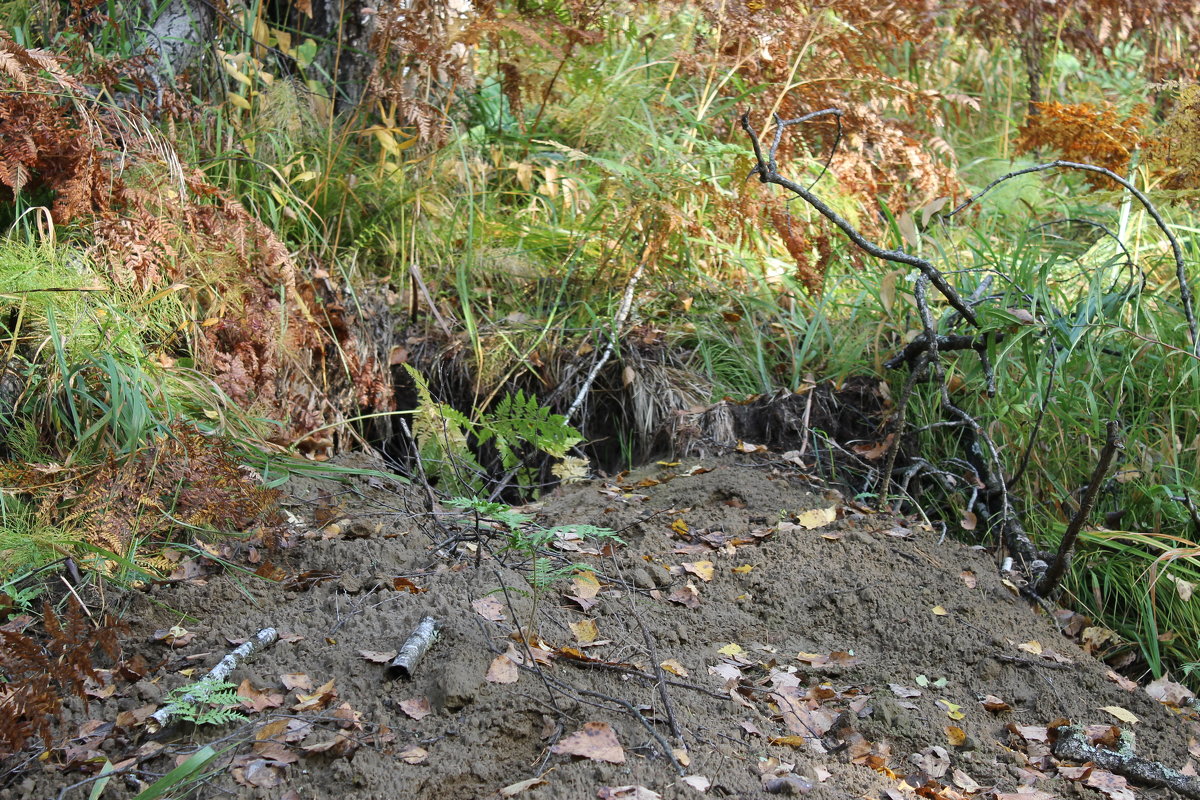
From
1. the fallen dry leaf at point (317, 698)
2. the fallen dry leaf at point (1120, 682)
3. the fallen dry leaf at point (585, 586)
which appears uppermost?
the fallen dry leaf at point (317, 698)

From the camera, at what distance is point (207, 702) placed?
183 cm

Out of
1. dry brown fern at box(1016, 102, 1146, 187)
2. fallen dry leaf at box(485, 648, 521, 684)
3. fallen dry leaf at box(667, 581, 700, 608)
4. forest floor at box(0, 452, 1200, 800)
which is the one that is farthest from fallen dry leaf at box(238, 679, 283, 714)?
dry brown fern at box(1016, 102, 1146, 187)

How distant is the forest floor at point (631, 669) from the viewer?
176 cm

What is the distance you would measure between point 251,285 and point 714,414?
5.77 feet

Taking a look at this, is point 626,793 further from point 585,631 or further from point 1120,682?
point 1120,682

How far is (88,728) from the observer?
6.02 ft

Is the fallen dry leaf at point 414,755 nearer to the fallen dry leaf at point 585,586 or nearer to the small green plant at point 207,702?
the small green plant at point 207,702

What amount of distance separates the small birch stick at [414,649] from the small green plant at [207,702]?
306 mm

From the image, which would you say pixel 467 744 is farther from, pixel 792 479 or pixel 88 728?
pixel 792 479

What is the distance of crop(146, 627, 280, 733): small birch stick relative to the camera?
1815 millimetres

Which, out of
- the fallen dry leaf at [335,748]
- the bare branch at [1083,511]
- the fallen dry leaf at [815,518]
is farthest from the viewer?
the fallen dry leaf at [815,518]

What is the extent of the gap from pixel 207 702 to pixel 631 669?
0.87 metres

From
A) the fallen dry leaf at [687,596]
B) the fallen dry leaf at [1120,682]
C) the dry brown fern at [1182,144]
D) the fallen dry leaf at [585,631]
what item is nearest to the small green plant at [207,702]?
the fallen dry leaf at [585,631]

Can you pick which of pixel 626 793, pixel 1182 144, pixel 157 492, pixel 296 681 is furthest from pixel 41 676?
pixel 1182 144
